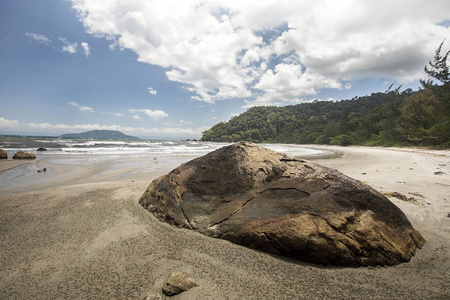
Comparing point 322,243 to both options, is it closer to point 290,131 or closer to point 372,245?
point 372,245

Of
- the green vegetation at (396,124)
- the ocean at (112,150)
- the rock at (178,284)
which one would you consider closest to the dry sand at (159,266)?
the rock at (178,284)

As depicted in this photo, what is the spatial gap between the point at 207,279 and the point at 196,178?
81.9 inches

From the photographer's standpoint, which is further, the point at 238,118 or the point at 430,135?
the point at 238,118

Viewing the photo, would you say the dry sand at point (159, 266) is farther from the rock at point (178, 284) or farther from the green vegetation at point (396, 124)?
the green vegetation at point (396, 124)

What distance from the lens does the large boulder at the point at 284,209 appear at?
8.40 feet

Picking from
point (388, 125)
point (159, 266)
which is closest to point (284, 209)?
point (159, 266)

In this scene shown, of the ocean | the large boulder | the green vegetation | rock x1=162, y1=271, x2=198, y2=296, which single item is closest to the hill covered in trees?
the green vegetation

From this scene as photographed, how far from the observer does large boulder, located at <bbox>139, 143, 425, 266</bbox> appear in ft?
8.40

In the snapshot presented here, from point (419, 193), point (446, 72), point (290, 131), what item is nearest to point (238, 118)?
point (290, 131)

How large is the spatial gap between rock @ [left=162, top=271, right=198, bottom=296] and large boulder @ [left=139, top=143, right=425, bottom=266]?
101 cm

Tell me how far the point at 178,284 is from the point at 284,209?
5.90 ft

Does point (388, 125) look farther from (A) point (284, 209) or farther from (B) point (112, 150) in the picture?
(B) point (112, 150)

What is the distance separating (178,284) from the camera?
6.75ft

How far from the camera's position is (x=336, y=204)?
288cm
